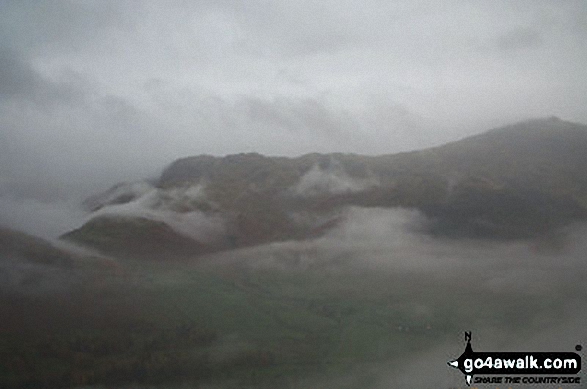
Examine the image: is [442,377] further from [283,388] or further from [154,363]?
[154,363]

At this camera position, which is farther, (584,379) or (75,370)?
(75,370)

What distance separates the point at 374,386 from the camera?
160125 mm

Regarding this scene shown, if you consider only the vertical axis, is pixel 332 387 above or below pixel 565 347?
below

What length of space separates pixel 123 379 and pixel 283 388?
50805 millimetres

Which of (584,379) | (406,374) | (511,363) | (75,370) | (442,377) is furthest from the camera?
(75,370)

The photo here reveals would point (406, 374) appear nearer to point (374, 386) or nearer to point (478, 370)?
point (374, 386)

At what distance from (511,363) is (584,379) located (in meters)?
66.3

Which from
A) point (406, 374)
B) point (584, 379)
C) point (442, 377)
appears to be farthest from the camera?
point (406, 374)

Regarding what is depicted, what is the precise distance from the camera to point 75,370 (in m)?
188

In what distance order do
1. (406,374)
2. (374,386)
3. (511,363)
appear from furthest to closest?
1. (406,374)
2. (374,386)
3. (511,363)

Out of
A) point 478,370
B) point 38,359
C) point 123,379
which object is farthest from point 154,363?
point 478,370

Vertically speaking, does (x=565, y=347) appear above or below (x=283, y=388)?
above

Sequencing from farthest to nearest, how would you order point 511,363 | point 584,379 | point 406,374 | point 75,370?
point 75,370 < point 406,374 < point 584,379 < point 511,363

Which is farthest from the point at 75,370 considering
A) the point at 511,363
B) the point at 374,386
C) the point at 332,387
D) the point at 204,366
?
the point at 511,363
